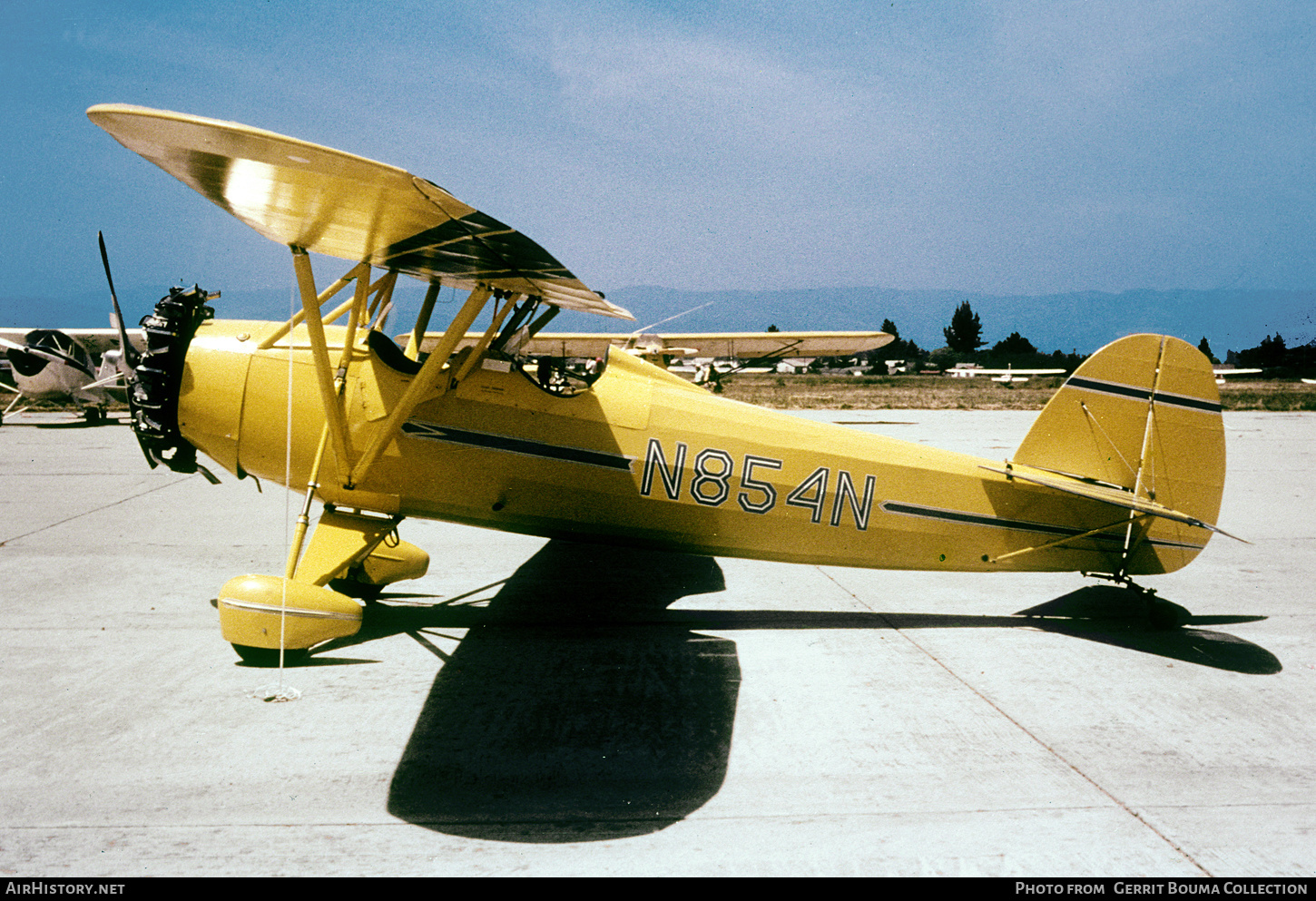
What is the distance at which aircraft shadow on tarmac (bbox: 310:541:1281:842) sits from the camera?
3346mm

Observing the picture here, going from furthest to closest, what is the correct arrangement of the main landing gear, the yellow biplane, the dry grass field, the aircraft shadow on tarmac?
the dry grass field
the yellow biplane
the main landing gear
the aircraft shadow on tarmac

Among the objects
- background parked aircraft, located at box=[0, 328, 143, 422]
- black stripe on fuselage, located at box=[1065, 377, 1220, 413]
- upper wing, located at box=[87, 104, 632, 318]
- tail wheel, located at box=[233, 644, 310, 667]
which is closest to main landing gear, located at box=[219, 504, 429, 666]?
tail wheel, located at box=[233, 644, 310, 667]

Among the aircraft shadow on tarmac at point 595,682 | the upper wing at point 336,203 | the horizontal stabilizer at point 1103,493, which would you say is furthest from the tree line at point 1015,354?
the upper wing at point 336,203

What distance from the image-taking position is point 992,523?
5.54m

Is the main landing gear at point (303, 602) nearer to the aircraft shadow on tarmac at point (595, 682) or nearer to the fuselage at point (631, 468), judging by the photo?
the fuselage at point (631, 468)

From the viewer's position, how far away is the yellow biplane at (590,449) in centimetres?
500

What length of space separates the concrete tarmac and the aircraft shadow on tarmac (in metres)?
0.02

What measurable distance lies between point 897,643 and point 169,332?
5270 mm

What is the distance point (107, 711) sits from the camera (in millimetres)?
4098

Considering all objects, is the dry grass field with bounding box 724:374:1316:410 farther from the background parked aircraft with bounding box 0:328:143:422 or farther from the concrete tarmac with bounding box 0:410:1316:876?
the concrete tarmac with bounding box 0:410:1316:876

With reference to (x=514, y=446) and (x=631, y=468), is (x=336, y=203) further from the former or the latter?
(x=631, y=468)

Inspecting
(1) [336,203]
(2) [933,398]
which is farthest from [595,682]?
(2) [933,398]

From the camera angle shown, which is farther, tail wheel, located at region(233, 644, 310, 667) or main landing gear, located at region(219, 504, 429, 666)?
tail wheel, located at region(233, 644, 310, 667)

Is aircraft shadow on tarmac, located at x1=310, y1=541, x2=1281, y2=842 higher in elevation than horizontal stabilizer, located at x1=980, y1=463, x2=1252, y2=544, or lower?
lower
